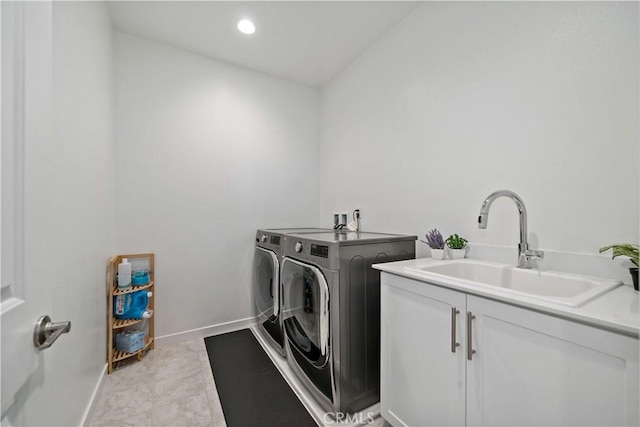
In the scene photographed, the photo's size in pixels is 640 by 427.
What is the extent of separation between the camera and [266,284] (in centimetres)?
227

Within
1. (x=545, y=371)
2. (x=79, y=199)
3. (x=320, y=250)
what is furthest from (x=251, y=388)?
(x=545, y=371)

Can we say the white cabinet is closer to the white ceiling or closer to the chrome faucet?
the chrome faucet

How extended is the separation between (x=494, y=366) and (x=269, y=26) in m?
2.58

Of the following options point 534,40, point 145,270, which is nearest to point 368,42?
point 534,40

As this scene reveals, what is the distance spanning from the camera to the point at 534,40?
4.18 feet

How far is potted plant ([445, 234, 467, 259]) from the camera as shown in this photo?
1.52 m

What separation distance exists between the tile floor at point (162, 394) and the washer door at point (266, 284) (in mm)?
582

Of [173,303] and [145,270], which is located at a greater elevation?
[145,270]

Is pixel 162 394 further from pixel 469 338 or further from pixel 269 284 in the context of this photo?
pixel 469 338

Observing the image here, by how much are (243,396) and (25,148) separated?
169 centimetres

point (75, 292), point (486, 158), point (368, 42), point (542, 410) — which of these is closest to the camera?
point (542, 410)

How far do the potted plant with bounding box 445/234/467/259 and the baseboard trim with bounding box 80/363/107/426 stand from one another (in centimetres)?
224

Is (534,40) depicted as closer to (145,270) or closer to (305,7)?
(305,7)

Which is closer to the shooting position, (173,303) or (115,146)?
(115,146)
